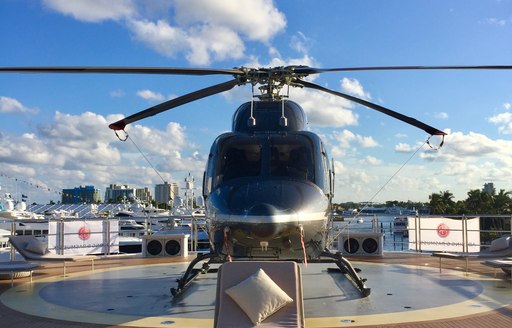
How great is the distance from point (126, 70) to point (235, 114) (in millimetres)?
2580

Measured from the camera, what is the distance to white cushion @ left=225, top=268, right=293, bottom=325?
5.23 metres

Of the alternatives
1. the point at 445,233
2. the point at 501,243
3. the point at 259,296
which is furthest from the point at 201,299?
the point at 445,233

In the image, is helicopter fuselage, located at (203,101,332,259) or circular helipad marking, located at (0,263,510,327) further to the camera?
circular helipad marking, located at (0,263,510,327)

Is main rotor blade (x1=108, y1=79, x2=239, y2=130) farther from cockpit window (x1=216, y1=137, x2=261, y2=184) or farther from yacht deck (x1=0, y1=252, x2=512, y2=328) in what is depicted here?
yacht deck (x1=0, y1=252, x2=512, y2=328)

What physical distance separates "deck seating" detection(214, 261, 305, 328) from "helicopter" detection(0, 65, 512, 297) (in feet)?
1.76

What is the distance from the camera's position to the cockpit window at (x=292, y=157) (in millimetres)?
7094

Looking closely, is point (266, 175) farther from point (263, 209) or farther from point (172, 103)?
point (172, 103)

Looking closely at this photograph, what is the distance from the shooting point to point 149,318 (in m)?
6.75

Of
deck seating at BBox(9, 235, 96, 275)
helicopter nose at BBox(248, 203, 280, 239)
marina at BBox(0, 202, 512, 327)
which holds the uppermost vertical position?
helicopter nose at BBox(248, 203, 280, 239)

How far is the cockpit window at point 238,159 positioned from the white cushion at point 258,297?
1.94 metres

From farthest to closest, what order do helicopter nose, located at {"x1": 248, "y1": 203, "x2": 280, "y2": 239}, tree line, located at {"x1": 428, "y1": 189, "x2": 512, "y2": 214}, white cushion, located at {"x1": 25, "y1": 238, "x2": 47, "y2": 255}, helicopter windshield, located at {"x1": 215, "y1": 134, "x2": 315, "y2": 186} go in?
tree line, located at {"x1": 428, "y1": 189, "x2": 512, "y2": 214}, white cushion, located at {"x1": 25, "y1": 238, "x2": 47, "y2": 255}, helicopter windshield, located at {"x1": 215, "y1": 134, "x2": 315, "y2": 186}, helicopter nose, located at {"x1": 248, "y1": 203, "x2": 280, "y2": 239}

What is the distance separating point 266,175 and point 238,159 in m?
0.62

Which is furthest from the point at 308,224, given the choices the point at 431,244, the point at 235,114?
the point at 431,244

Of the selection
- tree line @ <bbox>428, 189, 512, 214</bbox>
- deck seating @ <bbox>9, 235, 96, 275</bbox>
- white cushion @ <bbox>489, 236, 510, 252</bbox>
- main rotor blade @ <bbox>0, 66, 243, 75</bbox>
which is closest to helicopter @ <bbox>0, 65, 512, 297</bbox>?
main rotor blade @ <bbox>0, 66, 243, 75</bbox>
